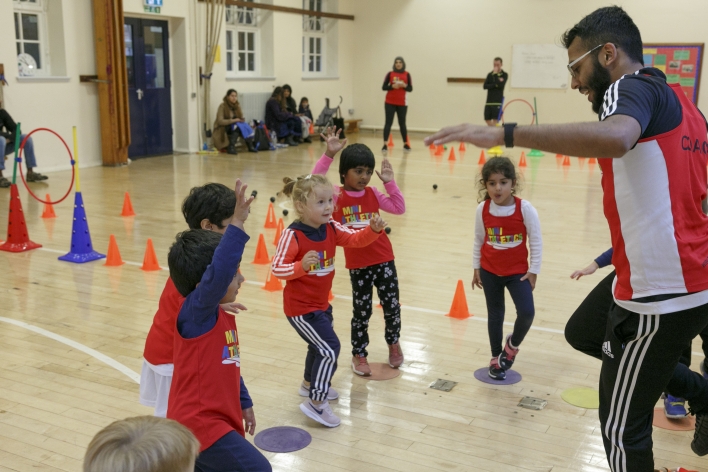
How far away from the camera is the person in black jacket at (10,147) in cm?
1023

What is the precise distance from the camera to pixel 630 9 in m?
16.9

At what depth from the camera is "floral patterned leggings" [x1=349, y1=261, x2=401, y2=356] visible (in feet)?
13.8

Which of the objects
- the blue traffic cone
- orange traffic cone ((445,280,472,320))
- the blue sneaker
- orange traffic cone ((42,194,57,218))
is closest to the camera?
the blue sneaker

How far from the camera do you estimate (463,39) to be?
1892cm

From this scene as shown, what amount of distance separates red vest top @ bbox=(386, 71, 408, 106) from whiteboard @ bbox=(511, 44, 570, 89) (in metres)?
3.82

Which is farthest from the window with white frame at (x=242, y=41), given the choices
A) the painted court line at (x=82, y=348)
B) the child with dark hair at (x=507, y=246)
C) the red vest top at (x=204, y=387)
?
the red vest top at (x=204, y=387)

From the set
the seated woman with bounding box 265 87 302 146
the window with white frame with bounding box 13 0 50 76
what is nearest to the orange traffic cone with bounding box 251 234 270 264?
the window with white frame with bounding box 13 0 50 76

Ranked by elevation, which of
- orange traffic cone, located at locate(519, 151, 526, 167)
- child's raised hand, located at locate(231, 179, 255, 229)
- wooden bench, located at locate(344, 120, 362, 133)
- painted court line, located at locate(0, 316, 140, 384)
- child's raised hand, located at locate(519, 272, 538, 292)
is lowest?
painted court line, located at locate(0, 316, 140, 384)

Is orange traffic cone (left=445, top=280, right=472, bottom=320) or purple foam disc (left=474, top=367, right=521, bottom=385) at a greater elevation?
orange traffic cone (left=445, top=280, right=472, bottom=320)

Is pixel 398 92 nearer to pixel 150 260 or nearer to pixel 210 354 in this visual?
pixel 150 260

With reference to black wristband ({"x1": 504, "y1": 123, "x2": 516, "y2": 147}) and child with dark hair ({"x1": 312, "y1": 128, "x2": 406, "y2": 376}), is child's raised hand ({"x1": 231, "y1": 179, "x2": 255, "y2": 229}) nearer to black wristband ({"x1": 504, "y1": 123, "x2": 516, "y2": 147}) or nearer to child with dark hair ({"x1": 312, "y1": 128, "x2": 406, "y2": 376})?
black wristband ({"x1": 504, "y1": 123, "x2": 516, "y2": 147})

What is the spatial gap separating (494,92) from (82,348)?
13.7m

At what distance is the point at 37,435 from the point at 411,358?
215 centimetres

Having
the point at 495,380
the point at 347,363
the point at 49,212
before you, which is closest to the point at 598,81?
the point at 495,380
